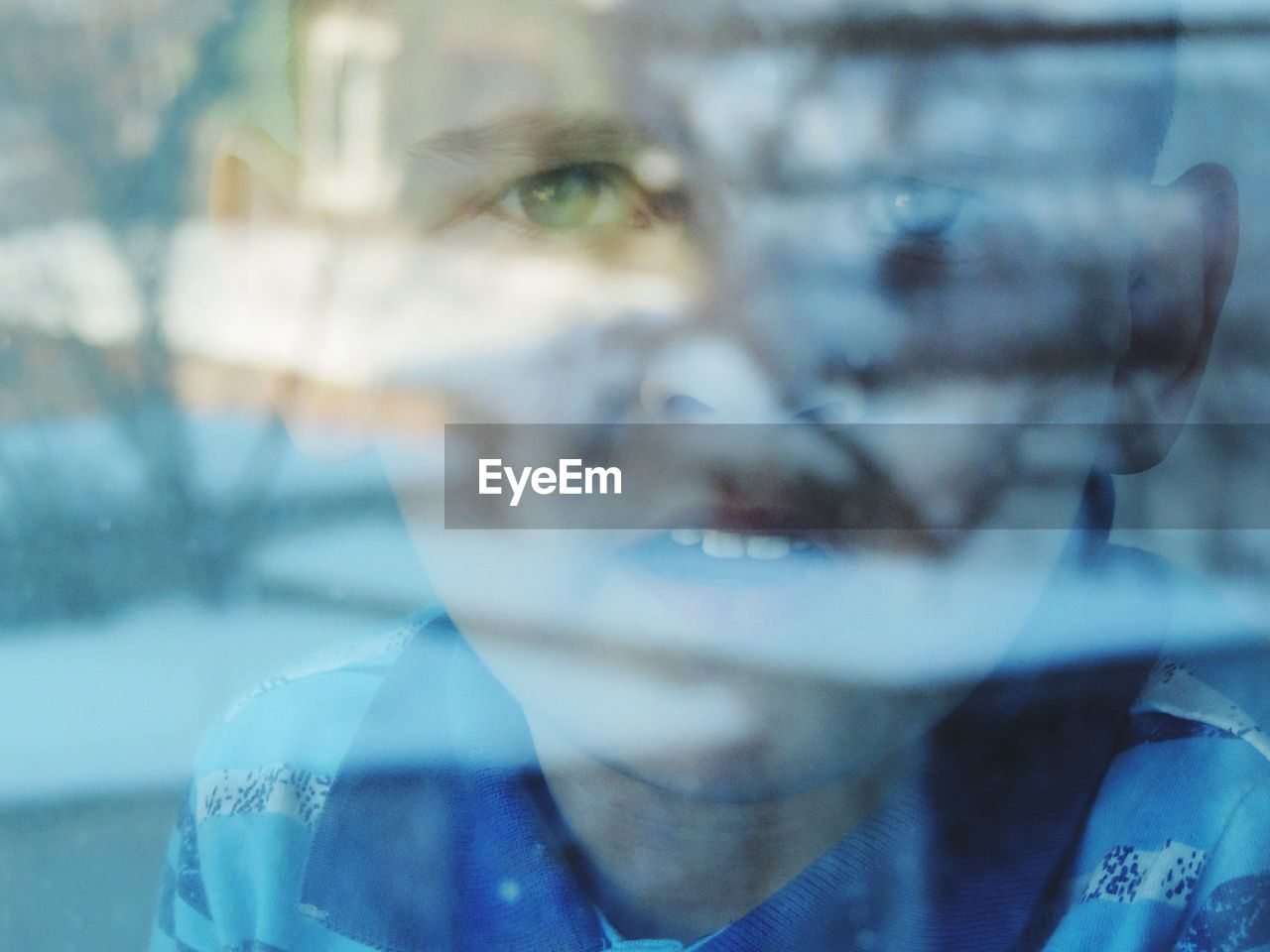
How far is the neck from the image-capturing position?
676 millimetres

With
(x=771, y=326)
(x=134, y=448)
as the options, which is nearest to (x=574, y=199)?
(x=771, y=326)

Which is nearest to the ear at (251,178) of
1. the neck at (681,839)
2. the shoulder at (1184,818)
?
the neck at (681,839)

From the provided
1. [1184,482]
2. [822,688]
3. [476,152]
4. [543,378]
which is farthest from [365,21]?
[1184,482]

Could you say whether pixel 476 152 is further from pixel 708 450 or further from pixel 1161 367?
pixel 1161 367

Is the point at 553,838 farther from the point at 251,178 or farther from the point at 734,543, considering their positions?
the point at 251,178

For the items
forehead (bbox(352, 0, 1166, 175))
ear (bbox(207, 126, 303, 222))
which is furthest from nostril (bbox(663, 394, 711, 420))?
ear (bbox(207, 126, 303, 222))

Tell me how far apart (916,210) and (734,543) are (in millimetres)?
166

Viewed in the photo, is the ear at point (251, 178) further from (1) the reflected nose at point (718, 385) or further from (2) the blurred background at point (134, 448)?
(1) the reflected nose at point (718, 385)

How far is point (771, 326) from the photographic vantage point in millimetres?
537

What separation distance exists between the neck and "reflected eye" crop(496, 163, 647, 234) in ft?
0.97

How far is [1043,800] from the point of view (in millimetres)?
658

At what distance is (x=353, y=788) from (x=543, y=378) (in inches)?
11.9

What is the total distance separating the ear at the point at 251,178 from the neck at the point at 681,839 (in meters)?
0.32

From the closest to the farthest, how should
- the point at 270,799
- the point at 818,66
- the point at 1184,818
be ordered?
the point at 818,66
the point at 1184,818
the point at 270,799
